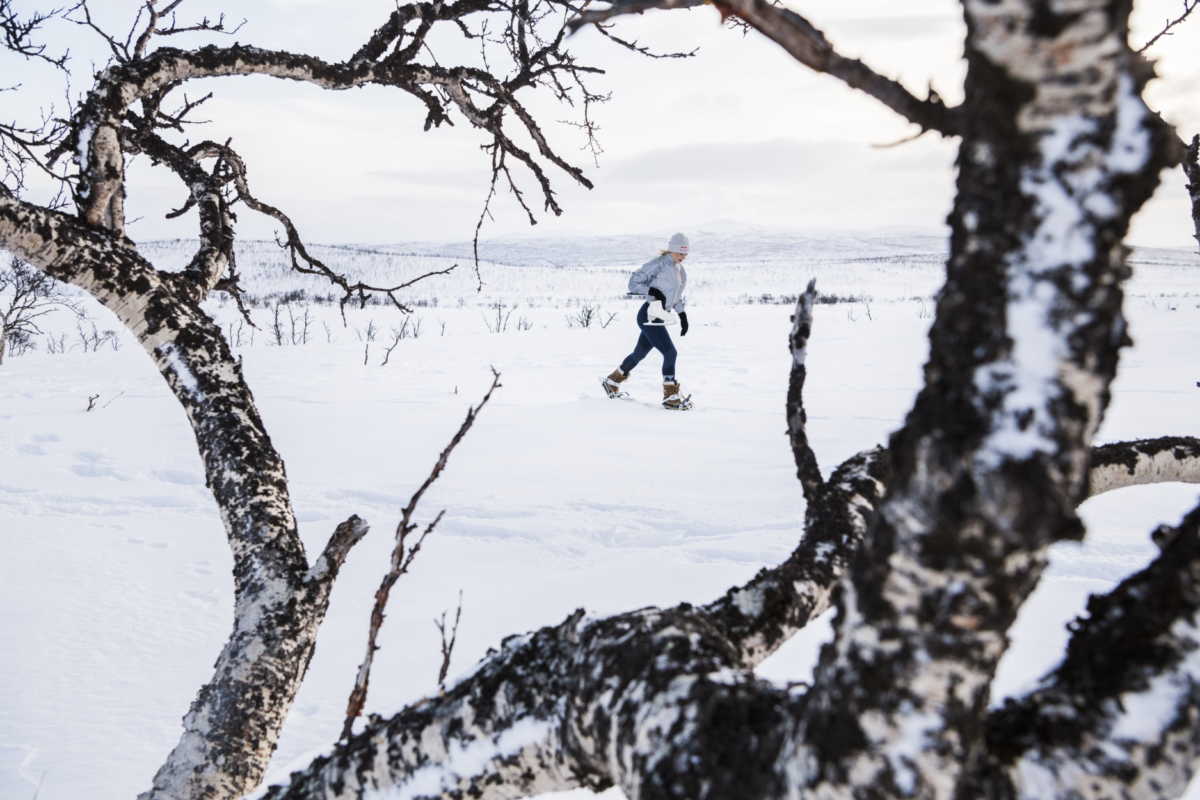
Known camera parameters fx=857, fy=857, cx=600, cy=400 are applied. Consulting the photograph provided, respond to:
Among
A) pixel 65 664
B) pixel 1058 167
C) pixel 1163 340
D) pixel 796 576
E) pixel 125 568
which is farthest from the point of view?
pixel 1163 340

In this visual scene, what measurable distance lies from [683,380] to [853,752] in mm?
9128

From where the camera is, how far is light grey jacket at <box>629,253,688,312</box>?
8.14 meters

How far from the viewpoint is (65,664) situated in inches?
136

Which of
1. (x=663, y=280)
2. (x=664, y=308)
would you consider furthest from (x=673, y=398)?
(x=663, y=280)

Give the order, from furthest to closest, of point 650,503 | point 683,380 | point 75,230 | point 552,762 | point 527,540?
point 683,380 → point 650,503 → point 527,540 → point 75,230 → point 552,762

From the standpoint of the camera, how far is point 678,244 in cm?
804

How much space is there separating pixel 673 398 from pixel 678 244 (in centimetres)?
145

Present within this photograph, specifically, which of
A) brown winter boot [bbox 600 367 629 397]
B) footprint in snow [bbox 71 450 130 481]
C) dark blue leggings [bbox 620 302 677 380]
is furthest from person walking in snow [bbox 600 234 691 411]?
footprint in snow [bbox 71 450 130 481]

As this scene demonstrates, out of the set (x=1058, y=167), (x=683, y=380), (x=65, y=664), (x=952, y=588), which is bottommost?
(x=65, y=664)

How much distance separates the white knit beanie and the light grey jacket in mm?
87

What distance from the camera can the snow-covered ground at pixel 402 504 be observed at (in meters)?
3.33

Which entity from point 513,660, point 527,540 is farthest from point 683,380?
point 513,660

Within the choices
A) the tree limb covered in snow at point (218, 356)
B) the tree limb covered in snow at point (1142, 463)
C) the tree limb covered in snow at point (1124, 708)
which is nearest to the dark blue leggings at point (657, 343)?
the tree limb covered in snow at point (218, 356)

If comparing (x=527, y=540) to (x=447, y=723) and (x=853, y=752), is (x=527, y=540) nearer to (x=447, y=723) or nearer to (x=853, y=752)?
(x=447, y=723)
